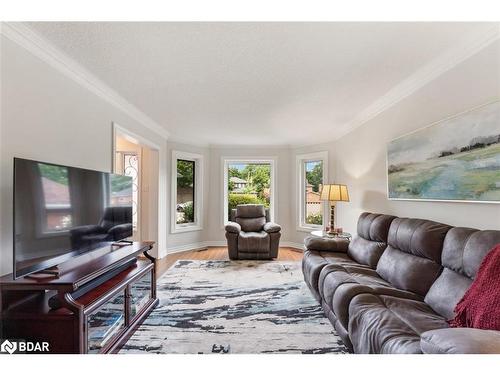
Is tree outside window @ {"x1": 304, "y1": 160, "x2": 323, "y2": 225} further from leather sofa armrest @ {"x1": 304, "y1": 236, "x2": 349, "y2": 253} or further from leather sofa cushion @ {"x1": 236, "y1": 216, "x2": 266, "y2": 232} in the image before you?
leather sofa armrest @ {"x1": 304, "y1": 236, "x2": 349, "y2": 253}

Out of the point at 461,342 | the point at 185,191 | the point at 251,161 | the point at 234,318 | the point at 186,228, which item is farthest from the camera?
the point at 251,161

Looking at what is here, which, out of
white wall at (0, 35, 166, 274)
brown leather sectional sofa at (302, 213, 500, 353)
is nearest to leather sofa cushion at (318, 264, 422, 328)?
brown leather sectional sofa at (302, 213, 500, 353)

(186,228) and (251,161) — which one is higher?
(251,161)

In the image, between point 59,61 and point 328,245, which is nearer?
point 59,61

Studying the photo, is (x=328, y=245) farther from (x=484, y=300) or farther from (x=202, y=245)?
(x=202, y=245)

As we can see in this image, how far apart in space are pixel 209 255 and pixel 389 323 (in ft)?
12.4

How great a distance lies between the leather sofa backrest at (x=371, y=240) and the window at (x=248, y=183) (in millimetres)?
3051

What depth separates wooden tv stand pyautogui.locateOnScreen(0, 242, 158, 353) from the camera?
143 cm

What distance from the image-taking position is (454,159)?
2.00 metres

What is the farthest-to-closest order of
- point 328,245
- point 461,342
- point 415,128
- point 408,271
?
point 328,245, point 415,128, point 408,271, point 461,342

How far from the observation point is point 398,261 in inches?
84.2

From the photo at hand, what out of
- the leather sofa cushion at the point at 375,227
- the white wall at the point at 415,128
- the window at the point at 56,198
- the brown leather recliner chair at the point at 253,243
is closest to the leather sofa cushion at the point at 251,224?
the brown leather recliner chair at the point at 253,243

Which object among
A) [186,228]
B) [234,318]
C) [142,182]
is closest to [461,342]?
[234,318]

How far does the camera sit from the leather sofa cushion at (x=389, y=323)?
1.25m
